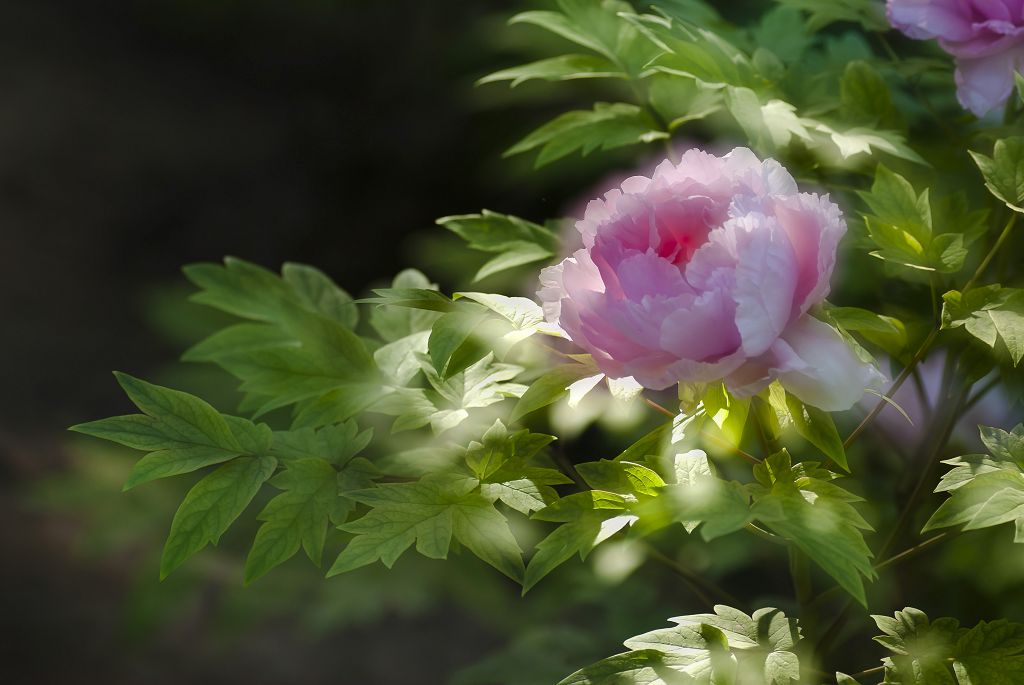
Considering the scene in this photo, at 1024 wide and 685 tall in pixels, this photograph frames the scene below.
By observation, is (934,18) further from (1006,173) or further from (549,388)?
(549,388)

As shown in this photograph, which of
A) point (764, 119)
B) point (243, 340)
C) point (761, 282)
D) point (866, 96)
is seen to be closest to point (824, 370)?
point (761, 282)

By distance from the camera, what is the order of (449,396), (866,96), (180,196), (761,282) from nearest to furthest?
1. (761,282)
2. (449,396)
3. (866,96)
4. (180,196)

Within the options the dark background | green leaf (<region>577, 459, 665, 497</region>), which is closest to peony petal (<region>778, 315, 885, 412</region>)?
green leaf (<region>577, 459, 665, 497</region>)

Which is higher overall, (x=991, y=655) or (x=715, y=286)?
(x=715, y=286)

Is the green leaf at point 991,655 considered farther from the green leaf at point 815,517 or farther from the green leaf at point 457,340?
the green leaf at point 457,340

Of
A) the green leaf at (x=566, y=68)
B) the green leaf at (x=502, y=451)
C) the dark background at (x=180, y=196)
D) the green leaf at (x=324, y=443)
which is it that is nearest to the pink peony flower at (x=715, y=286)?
the green leaf at (x=502, y=451)

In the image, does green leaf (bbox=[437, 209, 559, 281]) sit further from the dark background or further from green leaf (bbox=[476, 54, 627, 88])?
the dark background

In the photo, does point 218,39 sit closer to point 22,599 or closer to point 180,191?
point 180,191

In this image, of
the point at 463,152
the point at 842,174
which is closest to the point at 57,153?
the point at 463,152
